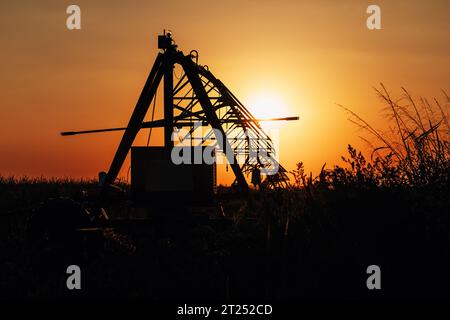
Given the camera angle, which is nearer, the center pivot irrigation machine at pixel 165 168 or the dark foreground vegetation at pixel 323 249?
the dark foreground vegetation at pixel 323 249

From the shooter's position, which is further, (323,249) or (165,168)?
(165,168)

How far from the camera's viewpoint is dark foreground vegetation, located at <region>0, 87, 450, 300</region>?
25.1ft

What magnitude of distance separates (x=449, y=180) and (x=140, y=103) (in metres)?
8.20

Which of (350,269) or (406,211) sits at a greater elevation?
(406,211)

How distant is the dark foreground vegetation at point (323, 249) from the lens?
7.65 meters

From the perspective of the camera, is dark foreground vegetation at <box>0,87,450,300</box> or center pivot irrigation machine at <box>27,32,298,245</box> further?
center pivot irrigation machine at <box>27,32,298,245</box>

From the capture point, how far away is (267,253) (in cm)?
785

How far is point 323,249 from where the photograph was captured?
26.0 feet

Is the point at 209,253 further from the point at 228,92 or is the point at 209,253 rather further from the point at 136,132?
the point at 228,92

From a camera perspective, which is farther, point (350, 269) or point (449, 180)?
point (449, 180)
